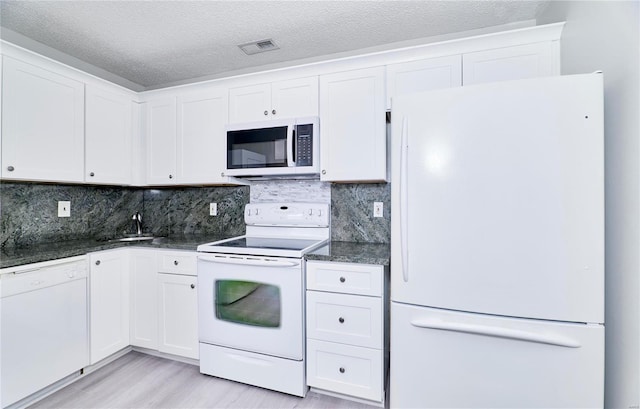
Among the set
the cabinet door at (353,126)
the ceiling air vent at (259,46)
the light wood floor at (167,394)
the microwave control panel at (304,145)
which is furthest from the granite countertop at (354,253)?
the ceiling air vent at (259,46)

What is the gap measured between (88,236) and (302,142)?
207cm

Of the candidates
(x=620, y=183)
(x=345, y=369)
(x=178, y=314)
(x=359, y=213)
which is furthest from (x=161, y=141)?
(x=620, y=183)

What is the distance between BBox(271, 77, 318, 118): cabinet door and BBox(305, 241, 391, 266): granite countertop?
0.98 m

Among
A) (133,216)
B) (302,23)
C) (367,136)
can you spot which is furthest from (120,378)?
(302,23)

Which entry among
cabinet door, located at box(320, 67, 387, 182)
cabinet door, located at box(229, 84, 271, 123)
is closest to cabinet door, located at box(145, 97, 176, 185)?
cabinet door, located at box(229, 84, 271, 123)

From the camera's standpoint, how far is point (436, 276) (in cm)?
129

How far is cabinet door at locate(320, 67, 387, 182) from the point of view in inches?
74.1

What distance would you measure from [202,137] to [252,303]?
1423mm

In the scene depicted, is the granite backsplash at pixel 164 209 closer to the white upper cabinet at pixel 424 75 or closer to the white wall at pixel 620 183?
the white upper cabinet at pixel 424 75

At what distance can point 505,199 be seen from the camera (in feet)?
3.89

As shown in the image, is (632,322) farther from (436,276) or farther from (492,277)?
(436,276)

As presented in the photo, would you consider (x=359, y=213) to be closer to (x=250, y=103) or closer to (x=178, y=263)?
(x=250, y=103)

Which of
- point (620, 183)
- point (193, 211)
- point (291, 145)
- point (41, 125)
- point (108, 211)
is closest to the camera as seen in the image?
point (620, 183)

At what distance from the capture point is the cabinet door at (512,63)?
1.61m
